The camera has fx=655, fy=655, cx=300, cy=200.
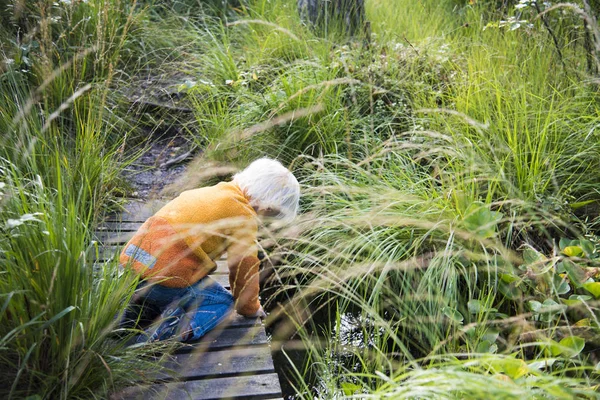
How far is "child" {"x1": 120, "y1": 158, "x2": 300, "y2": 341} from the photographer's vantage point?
9.00 feet

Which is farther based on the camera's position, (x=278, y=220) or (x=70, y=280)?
(x=278, y=220)

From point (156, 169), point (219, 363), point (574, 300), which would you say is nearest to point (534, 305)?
point (574, 300)

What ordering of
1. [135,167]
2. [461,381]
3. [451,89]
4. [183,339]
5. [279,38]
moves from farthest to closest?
1. [279,38]
2. [135,167]
3. [451,89]
4. [183,339]
5. [461,381]

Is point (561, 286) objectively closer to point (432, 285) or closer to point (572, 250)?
point (572, 250)

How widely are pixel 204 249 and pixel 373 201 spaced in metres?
0.95

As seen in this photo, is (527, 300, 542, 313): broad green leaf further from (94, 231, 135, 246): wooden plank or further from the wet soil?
the wet soil

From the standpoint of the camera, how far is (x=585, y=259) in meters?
2.79

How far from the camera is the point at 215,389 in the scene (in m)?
2.47

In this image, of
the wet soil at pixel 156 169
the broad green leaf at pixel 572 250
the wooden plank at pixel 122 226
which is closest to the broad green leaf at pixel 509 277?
the broad green leaf at pixel 572 250

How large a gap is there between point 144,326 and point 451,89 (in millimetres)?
2617

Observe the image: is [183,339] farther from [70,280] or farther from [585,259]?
[585,259]

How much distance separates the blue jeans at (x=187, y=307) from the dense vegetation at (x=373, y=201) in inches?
12.2

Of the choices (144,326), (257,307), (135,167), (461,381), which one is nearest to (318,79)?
(135,167)

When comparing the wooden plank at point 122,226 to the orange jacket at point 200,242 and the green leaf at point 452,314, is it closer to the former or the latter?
the orange jacket at point 200,242
